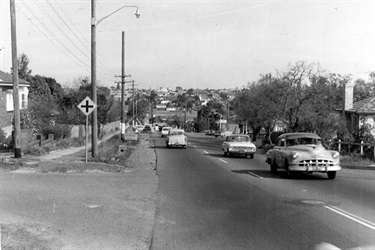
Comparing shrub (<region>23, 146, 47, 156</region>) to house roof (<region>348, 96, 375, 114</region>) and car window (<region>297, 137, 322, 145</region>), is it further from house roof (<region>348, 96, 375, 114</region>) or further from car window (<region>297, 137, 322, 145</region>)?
house roof (<region>348, 96, 375, 114</region>)

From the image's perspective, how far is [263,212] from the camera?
10258 mm

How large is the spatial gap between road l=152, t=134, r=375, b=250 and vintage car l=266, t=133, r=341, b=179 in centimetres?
45

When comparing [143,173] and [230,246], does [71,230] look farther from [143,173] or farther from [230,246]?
[143,173]

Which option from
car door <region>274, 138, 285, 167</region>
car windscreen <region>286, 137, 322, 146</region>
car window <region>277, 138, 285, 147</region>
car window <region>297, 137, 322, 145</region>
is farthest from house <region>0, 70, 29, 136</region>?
car window <region>297, 137, 322, 145</region>

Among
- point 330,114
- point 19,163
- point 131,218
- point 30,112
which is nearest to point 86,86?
point 30,112

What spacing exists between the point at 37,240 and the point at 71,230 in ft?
2.68

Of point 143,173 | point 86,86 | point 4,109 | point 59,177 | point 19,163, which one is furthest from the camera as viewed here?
point 86,86

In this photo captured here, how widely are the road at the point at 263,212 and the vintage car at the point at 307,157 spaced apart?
0.45 meters

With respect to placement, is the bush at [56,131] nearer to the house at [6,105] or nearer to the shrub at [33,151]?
the house at [6,105]

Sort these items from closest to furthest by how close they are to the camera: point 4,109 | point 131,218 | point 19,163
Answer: point 131,218
point 19,163
point 4,109

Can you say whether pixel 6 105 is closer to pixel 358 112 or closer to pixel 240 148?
pixel 240 148

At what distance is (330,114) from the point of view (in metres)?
38.1

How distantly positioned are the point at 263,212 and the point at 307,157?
6469mm

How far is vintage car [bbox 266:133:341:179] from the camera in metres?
16.2
